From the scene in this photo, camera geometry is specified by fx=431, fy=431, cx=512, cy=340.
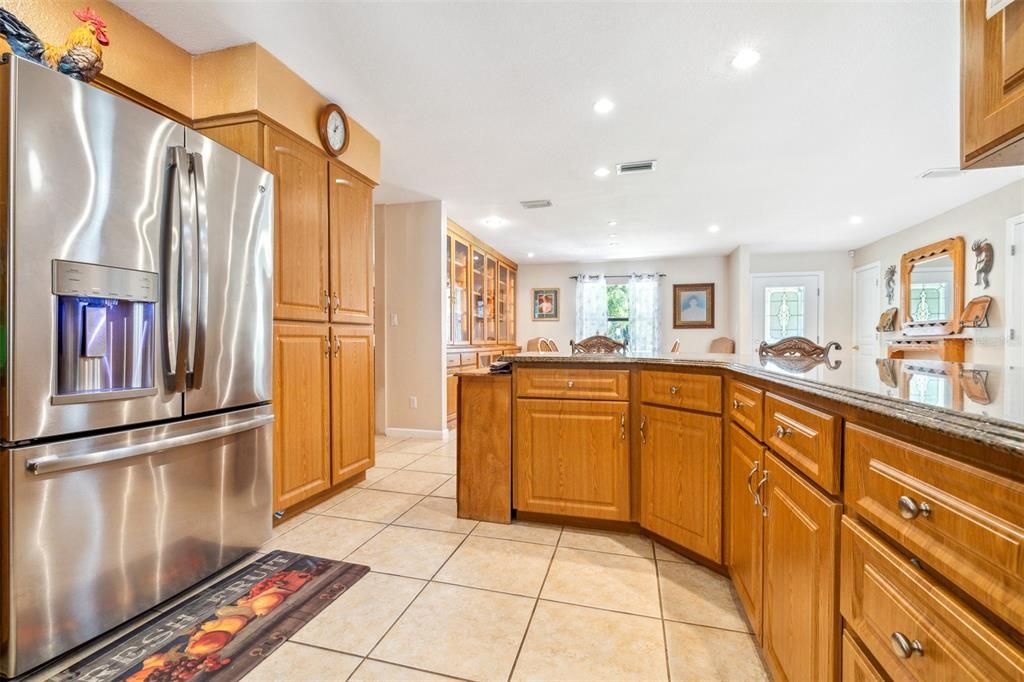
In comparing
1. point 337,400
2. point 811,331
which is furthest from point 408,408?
point 811,331

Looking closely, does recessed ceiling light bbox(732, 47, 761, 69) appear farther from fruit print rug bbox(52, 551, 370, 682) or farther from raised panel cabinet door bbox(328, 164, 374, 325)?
fruit print rug bbox(52, 551, 370, 682)

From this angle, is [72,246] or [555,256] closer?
[72,246]

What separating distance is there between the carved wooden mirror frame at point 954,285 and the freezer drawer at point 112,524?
639 centimetres

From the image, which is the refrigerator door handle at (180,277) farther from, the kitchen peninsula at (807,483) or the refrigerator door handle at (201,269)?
the kitchen peninsula at (807,483)

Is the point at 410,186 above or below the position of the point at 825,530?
above

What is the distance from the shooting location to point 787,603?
1078 mm

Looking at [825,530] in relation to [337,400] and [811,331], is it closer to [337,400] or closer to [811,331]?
[337,400]

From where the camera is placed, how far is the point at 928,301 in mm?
5102

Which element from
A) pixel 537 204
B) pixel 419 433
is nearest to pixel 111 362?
pixel 419 433

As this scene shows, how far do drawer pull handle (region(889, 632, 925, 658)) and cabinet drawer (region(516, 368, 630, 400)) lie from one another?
1466mm

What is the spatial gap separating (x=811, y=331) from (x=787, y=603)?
7.24 m

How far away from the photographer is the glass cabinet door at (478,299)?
18.6 feet

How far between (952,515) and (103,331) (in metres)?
2.07

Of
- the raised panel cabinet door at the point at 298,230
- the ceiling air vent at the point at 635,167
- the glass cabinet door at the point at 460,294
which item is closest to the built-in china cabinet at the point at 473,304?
the glass cabinet door at the point at 460,294
